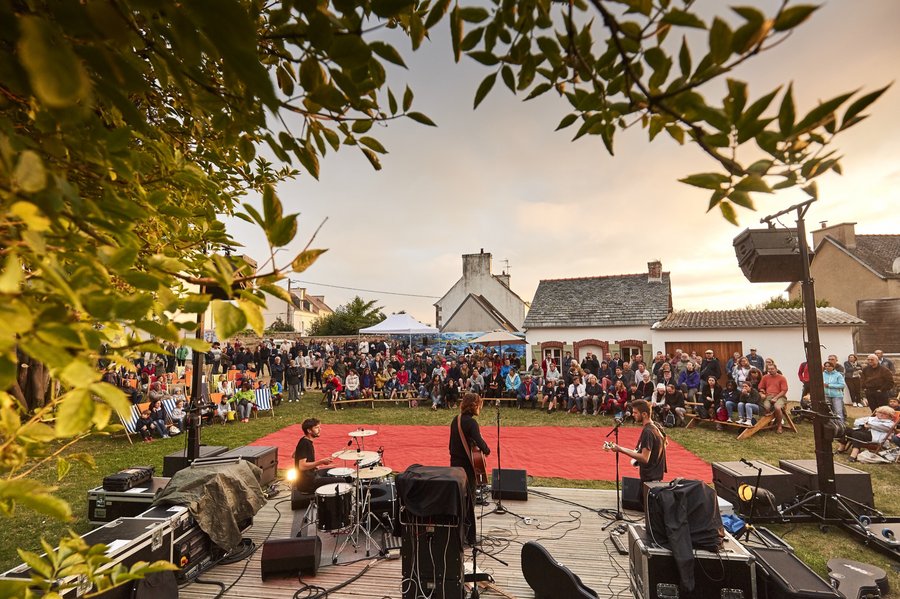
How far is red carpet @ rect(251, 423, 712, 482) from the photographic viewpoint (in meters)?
9.36

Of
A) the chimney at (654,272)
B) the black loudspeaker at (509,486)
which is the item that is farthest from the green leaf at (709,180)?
the chimney at (654,272)

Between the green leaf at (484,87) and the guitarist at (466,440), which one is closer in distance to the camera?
the green leaf at (484,87)

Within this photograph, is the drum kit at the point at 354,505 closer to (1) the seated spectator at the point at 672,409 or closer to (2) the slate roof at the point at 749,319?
(1) the seated spectator at the point at 672,409

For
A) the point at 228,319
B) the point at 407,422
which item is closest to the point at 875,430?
the point at 407,422

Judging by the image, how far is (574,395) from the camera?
52.4 ft

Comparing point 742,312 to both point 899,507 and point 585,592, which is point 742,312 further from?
point 585,592

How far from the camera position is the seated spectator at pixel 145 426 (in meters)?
12.4

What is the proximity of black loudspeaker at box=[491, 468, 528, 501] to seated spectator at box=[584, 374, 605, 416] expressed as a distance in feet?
28.5

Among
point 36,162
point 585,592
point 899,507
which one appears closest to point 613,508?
→ point 585,592

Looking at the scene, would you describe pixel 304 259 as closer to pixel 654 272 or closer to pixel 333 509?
pixel 333 509

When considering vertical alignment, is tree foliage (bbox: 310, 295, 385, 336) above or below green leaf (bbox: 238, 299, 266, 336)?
above

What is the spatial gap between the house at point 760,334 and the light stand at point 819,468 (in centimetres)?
1230

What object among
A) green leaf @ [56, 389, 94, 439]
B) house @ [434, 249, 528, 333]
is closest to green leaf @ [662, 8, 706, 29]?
green leaf @ [56, 389, 94, 439]

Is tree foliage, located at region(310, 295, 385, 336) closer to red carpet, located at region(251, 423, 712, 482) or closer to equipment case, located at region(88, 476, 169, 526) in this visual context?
red carpet, located at region(251, 423, 712, 482)
